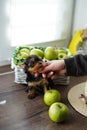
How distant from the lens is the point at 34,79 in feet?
3.06

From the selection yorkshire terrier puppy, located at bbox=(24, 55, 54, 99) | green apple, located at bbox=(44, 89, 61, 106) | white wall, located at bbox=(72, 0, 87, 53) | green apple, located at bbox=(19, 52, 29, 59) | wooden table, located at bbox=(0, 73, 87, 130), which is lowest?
wooden table, located at bbox=(0, 73, 87, 130)

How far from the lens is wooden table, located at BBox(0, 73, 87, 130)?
773 mm

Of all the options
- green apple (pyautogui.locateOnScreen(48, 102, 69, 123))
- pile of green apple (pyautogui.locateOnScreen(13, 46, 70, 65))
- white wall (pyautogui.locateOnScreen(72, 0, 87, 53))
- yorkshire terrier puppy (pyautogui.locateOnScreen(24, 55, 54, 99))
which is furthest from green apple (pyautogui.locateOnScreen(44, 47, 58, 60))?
white wall (pyautogui.locateOnScreen(72, 0, 87, 53))

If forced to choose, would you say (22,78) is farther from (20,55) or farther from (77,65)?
(77,65)

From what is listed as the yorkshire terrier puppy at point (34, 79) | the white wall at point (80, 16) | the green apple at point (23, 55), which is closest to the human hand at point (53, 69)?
the yorkshire terrier puppy at point (34, 79)

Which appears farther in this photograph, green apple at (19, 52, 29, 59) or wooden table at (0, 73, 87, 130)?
green apple at (19, 52, 29, 59)

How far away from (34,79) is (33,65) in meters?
0.08

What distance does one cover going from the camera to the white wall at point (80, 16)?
52.8 inches

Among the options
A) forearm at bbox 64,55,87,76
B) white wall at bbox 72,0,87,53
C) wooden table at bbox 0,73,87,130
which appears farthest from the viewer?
white wall at bbox 72,0,87,53

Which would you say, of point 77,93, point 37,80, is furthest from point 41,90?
point 77,93

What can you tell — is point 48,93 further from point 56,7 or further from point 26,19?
point 56,7

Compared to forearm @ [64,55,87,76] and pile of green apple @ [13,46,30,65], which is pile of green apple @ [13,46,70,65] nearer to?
pile of green apple @ [13,46,30,65]

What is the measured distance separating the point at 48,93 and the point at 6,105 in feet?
0.54

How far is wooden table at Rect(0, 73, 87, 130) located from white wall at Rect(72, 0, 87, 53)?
0.51 m
